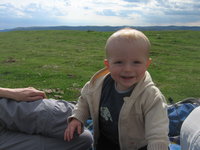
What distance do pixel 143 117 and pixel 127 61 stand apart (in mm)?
667

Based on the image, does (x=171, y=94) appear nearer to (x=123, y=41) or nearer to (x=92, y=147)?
(x=92, y=147)

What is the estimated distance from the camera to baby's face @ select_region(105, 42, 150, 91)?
9.41 feet

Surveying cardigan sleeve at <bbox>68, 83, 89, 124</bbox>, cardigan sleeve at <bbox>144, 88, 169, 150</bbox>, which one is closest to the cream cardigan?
cardigan sleeve at <bbox>144, 88, 169, 150</bbox>

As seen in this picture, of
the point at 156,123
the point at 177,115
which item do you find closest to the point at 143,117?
the point at 156,123

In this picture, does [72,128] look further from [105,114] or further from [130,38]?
[130,38]

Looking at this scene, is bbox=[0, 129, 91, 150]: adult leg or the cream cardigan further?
bbox=[0, 129, 91, 150]: adult leg

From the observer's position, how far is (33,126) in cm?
355

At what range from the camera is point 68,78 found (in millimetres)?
10375

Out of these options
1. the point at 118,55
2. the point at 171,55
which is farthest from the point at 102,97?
the point at 171,55

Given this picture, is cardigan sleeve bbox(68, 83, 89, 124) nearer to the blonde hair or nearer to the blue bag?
the blonde hair

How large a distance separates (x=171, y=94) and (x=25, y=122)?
592 cm

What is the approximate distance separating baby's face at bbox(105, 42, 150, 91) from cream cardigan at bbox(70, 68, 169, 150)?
18 centimetres

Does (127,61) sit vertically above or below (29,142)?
above

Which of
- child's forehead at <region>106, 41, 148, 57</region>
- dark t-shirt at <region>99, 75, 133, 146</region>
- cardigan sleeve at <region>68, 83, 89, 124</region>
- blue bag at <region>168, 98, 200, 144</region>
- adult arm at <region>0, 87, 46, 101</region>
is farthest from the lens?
blue bag at <region>168, 98, 200, 144</region>
